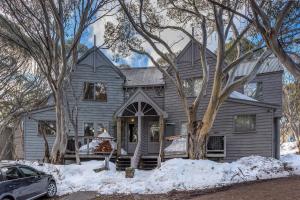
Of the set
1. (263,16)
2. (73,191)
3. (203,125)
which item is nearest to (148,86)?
(203,125)

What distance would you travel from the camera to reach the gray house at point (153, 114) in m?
20.2

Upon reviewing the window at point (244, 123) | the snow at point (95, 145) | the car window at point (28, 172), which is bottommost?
the car window at point (28, 172)

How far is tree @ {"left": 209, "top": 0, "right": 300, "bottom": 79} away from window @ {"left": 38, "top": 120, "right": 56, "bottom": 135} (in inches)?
575

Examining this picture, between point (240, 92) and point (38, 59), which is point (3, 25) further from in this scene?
point (240, 92)

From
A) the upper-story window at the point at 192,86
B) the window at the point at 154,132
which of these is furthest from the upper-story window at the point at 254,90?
the window at the point at 154,132

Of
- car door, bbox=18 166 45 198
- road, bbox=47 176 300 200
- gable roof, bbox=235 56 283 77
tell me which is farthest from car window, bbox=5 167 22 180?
gable roof, bbox=235 56 283 77

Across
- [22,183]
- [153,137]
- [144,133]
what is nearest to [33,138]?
[144,133]

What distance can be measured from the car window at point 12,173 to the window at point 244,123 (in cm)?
1327

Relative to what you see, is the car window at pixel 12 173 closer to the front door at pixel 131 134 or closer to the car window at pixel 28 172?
the car window at pixel 28 172

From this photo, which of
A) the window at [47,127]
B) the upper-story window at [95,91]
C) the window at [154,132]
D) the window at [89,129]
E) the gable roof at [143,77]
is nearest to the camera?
the window at [47,127]

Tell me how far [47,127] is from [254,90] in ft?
48.0

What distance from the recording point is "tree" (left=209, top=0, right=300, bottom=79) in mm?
8031

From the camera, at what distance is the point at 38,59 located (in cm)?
1889

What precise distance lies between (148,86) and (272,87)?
27.8ft
